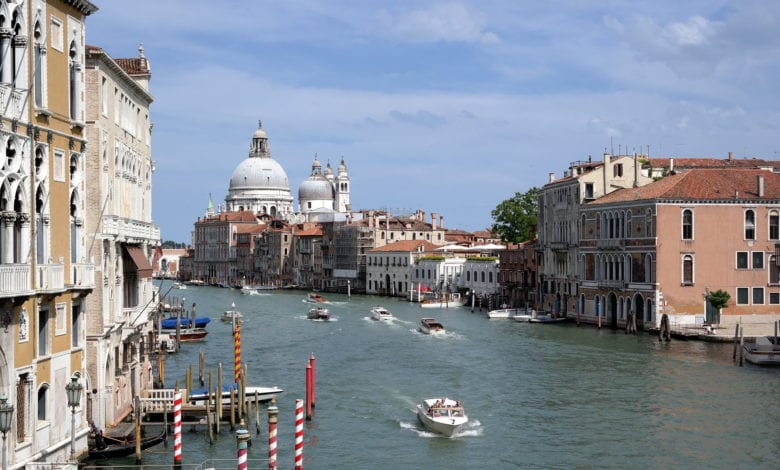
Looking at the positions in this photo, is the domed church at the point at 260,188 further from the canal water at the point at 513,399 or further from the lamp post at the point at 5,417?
the lamp post at the point at 5,417

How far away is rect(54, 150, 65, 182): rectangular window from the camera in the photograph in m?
11.8

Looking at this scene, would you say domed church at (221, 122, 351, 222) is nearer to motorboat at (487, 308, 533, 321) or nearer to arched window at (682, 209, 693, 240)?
motorboat at (487, 308, 533, 321)

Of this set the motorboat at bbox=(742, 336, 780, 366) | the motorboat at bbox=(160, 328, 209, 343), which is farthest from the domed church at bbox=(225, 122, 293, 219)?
the motorboat at bbox=(742, 336, 780, 366)

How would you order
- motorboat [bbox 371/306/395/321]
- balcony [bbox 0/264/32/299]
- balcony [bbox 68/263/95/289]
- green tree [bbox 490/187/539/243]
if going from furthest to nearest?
green tree [bbox 490/187/539/243], motorboat [bbox 371/306/395/321], balcony [bbox 68/263/95/289], balcony [bbox 0/264/32/299]

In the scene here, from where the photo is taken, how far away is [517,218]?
53781 millimetres

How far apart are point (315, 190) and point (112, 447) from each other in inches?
3573

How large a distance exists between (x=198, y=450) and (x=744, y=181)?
79.4ft

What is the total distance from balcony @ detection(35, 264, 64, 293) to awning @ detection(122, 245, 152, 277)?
457 cm

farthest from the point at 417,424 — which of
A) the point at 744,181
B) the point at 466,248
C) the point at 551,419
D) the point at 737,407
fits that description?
the point at 466,248

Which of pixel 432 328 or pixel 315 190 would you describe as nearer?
pixel 432 328

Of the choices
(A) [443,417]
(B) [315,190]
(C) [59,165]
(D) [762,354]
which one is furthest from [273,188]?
(C) [59,165]

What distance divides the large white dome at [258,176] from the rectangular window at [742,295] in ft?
266

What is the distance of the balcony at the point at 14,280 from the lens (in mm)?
10125

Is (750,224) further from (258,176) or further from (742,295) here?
(258,176)
